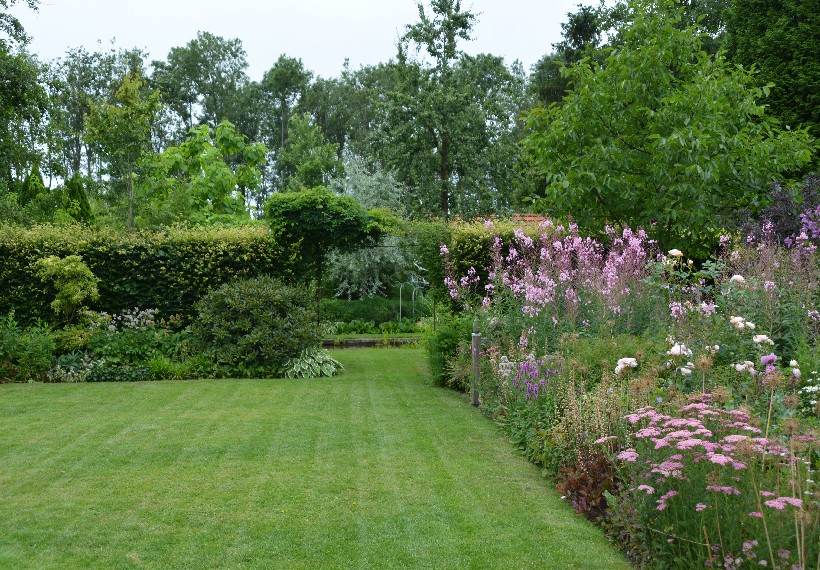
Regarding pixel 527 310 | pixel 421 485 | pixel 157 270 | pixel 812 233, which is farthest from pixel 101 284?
pixel 812 233

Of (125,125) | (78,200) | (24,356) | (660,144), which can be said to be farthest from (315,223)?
(78,200)

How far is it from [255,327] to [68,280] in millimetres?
3193

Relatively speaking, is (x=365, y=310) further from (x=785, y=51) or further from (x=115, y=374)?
(x=785, y=51)

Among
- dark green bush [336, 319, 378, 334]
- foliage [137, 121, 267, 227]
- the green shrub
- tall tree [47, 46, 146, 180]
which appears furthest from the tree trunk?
tall tree [47, 46, 146, 180]

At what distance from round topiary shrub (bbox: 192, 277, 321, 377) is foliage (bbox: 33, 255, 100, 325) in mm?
1903

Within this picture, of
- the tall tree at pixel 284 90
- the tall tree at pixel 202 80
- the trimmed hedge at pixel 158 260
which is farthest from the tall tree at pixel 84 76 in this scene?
the trimmed hedge at pixel 158 260

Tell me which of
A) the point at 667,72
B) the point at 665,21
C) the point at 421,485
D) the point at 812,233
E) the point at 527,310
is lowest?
the point at 421,485

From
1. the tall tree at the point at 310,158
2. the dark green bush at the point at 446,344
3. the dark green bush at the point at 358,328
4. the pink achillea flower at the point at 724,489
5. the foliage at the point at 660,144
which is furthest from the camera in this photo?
the tall tree at the point at 310,158

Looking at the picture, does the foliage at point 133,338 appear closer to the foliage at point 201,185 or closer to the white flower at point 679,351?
the foliage at point 201,185

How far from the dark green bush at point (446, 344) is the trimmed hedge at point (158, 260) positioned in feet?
11.6

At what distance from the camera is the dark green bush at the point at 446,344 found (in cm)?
1057

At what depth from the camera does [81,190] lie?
73.0 ft

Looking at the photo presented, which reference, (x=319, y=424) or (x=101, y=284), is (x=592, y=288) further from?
(x=101, y=284)

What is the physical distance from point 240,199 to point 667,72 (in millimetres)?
15389
